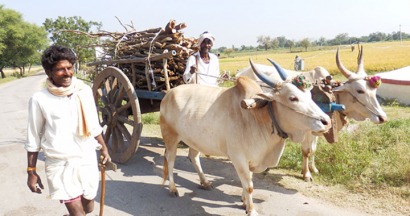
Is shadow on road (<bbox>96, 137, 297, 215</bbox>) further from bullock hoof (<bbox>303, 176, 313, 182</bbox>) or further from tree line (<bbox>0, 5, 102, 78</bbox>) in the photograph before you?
tree line (<bbox>0, 5, 102, 78</bbox>)

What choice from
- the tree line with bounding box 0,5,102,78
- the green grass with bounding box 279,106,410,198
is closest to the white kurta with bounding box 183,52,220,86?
the green grass with bounding box 279,106,410,198

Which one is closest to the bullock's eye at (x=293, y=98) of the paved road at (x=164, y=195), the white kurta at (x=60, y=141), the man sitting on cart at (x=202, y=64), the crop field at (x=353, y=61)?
the paved road at (x=164, y=195)

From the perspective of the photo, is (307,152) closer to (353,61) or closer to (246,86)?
(246,86)

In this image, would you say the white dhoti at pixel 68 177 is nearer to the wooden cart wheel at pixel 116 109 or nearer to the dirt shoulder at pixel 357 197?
the wooden cart wheel at pixel 116 109

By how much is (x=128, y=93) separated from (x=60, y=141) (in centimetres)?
247

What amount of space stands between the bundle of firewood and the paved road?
1.32m

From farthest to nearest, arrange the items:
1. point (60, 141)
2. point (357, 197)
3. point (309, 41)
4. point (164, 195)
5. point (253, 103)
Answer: point (309, 41), point (164, 195), point (357, 197), point (253, 103), point (60, 141)

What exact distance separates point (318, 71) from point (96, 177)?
3387mm

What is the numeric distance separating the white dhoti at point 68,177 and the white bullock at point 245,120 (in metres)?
1.45

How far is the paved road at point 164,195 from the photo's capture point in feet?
12.6

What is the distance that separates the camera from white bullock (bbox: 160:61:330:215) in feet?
9.89

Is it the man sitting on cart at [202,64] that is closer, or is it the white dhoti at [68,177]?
the white dhoti at [68,177]

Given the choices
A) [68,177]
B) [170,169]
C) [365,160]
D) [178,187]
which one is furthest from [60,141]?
[365,160]

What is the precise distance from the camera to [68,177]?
2523 millimetres
